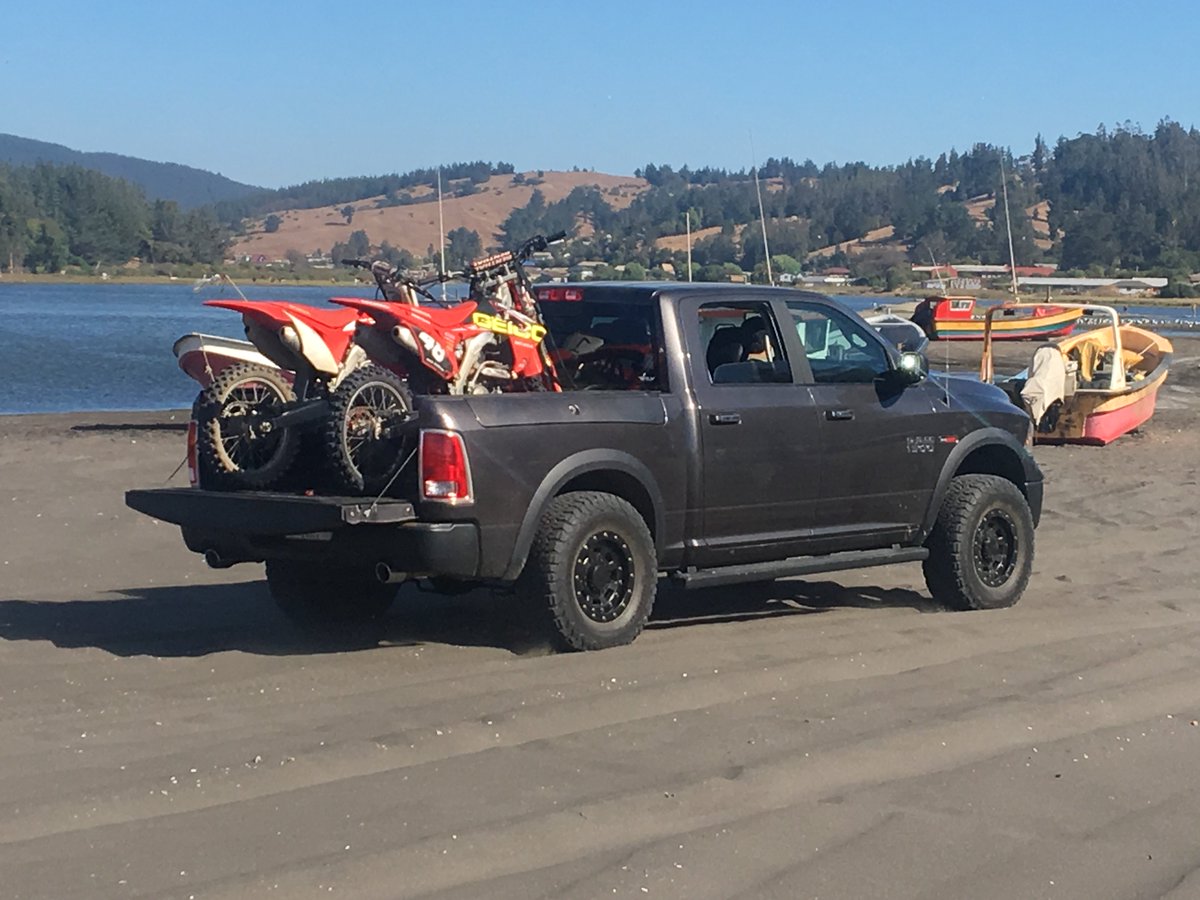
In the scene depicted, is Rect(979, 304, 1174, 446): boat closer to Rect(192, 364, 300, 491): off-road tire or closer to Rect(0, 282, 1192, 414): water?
Rect(0, 282, 1192, 414): water

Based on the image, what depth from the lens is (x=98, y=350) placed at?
3925 centimetres

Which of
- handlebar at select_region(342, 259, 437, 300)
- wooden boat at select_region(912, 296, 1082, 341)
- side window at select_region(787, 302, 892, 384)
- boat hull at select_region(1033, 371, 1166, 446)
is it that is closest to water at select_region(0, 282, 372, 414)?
handlebar at select_region(342, 259, 437, 300)

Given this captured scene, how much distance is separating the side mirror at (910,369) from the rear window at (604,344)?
1.53 metres

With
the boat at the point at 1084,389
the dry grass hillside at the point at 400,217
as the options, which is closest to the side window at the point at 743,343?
the boat at the point at 1084,389

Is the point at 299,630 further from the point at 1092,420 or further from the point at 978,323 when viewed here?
the point at 978,323

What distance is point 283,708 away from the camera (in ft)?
22.1

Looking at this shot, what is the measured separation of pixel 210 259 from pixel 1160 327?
1784 inches

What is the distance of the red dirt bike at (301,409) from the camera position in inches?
298

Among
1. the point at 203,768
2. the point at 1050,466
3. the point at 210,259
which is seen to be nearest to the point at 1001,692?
the point at 203,768

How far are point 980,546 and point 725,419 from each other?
6.95 feet

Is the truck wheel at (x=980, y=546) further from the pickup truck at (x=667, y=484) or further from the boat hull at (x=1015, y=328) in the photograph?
the boat hull at (x=1015, y=328)

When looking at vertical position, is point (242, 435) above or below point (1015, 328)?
above

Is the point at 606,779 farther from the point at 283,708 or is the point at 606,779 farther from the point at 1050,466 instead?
the point at 1050,466

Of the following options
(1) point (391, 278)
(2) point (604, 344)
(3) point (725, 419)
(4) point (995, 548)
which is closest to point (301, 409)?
(1) point (391, 278)
